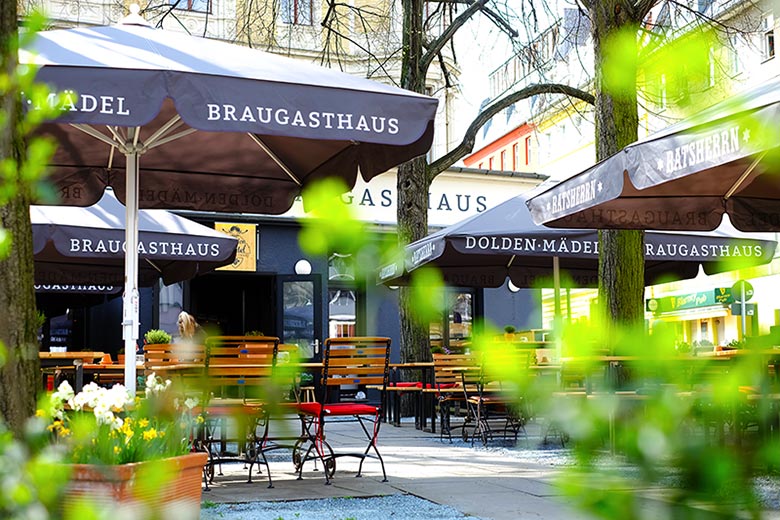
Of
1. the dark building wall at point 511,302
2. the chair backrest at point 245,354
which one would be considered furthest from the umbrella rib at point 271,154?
the dark building wall at point 511,302

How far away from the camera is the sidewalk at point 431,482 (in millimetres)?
5133

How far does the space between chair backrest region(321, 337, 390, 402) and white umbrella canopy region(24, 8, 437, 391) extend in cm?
103

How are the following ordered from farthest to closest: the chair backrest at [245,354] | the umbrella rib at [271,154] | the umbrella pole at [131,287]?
the umbrella rib at [271,154] → the chair backrest at [245,354] → the umbrella pole at [131,287]

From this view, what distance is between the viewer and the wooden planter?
80cm

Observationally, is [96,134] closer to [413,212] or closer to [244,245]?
[413,212]

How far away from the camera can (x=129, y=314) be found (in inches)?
211

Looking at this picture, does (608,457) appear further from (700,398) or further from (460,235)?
(460,235)

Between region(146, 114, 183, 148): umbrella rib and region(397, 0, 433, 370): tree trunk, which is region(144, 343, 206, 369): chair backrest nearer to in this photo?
region(146, 114, 183, 148): umbrella rib

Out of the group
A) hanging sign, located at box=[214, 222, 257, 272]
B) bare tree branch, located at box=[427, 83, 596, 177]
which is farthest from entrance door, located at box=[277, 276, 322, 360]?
bare tree branch, located at box=[427, 83, 596, 177]

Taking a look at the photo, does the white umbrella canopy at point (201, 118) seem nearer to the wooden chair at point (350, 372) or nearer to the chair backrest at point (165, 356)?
the chair backrest at point (165, 356)

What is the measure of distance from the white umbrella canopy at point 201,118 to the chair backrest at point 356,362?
40.5 inches

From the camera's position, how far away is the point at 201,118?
14.8ft

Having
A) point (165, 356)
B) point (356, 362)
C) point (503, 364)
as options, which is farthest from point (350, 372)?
point (503, 364)

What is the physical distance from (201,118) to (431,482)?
8.80ft
